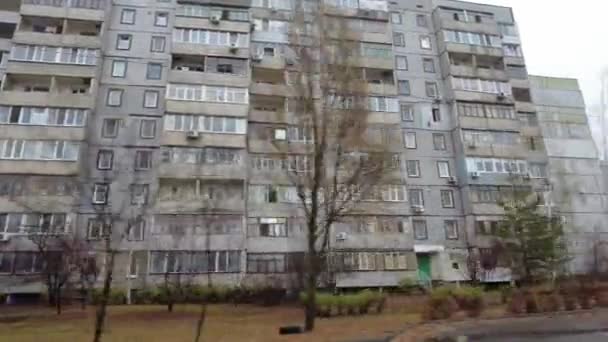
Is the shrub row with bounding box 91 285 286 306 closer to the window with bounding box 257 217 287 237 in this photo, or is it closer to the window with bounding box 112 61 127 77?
the window with bounding box 257 217 287 237

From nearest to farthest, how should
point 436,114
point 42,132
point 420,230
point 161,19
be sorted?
point 42,132 < point 420,230 < point 161,19 < point 436,114

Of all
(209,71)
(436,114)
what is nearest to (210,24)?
(209,71)

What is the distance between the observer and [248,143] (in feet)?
116

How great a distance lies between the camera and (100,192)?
32.7 m

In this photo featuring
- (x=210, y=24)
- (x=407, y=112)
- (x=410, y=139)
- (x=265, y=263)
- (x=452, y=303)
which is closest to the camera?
→ (x=452, y=303)

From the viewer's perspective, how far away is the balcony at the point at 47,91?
3234 cm

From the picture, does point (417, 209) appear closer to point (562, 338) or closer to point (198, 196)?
point (198, 196)

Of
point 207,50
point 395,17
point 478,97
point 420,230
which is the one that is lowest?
point 420,230

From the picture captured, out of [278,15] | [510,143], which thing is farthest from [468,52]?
[278,15]

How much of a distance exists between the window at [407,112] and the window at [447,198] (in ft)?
25.0

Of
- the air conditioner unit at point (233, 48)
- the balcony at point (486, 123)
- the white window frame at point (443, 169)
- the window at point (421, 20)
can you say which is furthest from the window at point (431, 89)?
the air conditioner unit at point (233, 48)

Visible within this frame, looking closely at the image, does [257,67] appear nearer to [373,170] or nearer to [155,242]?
[155,242]

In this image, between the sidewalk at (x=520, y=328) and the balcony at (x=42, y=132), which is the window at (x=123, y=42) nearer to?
the balcony at (x=42, y=132)

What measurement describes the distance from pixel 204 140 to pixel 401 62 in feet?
71.9
